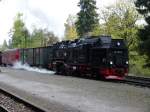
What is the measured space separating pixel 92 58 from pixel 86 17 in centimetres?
5180

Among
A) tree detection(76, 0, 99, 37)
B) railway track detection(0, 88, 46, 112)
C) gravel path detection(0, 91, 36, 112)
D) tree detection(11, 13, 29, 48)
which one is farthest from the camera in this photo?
tree detection(11, 13, 29, 48)

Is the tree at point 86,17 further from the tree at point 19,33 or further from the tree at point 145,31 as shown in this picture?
the tree at point 145,31

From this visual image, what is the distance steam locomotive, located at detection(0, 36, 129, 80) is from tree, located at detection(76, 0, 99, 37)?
40.3 m

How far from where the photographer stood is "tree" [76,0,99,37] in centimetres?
8219

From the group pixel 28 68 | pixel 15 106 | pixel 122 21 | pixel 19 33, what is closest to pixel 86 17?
pixel 122 21

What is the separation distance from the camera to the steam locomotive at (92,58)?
97.6 feet

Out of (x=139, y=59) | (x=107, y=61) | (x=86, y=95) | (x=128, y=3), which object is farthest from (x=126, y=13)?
(x=86, y=95)

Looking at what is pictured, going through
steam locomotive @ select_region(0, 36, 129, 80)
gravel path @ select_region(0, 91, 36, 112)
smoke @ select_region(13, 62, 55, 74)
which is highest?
steam locomotive @ select_region(0, 36, 129, 80)

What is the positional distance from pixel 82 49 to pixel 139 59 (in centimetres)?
3129

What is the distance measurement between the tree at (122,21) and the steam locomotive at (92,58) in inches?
935

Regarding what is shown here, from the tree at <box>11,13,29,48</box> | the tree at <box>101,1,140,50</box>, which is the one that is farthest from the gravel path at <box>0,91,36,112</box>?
the tree at <box>11,13,29,48</box>

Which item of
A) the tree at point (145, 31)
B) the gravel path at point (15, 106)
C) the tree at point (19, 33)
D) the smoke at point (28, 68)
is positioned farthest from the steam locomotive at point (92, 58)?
the tree at point (19, 33)

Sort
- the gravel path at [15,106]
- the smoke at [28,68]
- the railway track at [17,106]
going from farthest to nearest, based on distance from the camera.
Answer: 1. the smoke at [28,68]
2. the gravel path at [15,106]
3. the railway track at [17,106]

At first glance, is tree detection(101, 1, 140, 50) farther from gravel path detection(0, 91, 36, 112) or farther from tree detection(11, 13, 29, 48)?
gravel path detection(0, 91, 36, 112)
